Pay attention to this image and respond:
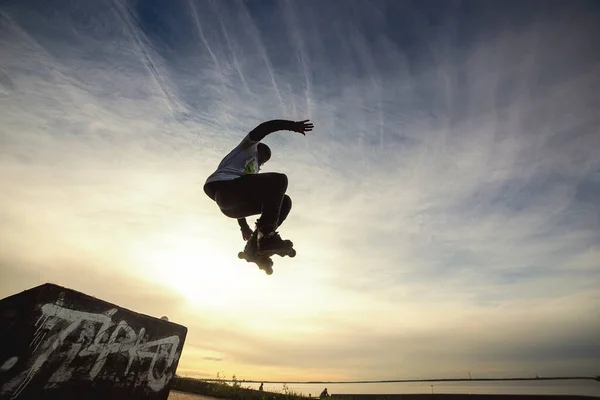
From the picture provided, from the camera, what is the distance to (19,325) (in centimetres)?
172

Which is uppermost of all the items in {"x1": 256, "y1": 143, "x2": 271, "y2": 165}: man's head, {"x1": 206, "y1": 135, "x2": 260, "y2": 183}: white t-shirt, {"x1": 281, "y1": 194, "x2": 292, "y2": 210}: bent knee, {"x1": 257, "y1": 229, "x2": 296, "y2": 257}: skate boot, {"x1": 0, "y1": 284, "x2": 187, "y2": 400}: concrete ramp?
{"x1": 256, "y1": 143, "x2": 271, "y2": 165}: man's head

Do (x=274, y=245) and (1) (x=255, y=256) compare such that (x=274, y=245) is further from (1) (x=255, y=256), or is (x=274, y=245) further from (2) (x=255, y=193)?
(2) (x=255, y=193)

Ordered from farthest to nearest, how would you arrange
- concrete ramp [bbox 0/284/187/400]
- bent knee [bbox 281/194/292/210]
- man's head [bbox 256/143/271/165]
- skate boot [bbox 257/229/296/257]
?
man's head [bbox 256/143/271/165]
bent knee [bbox 281/194/292/210]
skate boot [bbox 257/229/296/257]
concrete ramp [bbox 0/284/187/400]

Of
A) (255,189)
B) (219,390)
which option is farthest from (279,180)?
(219,390)

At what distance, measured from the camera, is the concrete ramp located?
5.64 ft

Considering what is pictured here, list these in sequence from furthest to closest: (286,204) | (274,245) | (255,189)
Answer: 1. (286,204)
2. (274,245)
3. (255,189)

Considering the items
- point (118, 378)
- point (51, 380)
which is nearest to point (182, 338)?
point (118, 378)

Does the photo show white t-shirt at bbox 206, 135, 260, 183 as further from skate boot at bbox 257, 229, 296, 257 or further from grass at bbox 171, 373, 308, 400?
grass at bbox 171, 373, 308, 400

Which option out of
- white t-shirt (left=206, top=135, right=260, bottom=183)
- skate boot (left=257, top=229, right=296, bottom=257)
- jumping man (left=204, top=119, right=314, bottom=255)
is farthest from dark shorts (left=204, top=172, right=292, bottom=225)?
skate boot (left=257, top=229, right=296, bottom=257)

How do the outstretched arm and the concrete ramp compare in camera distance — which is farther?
the outstretched arm

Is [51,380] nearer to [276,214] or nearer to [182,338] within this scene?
[182,338]

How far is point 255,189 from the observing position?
3824 mm

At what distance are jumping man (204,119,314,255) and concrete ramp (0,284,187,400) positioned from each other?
1.70 m

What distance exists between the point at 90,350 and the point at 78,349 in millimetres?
93
